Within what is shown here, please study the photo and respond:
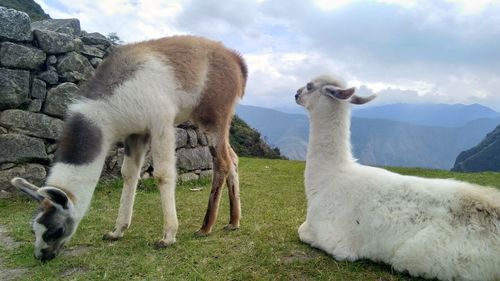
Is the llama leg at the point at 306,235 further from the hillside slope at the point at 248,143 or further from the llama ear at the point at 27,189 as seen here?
the hillside slope at the point at 248,143

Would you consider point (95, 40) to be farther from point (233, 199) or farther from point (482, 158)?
point (482, 158)

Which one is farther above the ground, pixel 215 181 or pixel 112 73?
pixel 112 73

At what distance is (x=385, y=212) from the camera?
3.43 m

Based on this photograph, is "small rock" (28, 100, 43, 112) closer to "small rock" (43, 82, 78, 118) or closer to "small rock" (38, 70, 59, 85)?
"small rock" (43, 82, 78, 118)

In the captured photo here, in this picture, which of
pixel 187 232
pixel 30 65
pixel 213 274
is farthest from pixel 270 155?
pixel 213 274

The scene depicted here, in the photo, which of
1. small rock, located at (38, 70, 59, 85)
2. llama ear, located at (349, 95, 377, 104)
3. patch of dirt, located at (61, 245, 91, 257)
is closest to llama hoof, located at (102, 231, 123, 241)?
patch of dirt, located at (61, 245, 91, 257)

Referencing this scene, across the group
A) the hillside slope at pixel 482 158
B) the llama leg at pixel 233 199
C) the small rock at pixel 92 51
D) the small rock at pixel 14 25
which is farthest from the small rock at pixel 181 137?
the hillside slope at pixel 482 158

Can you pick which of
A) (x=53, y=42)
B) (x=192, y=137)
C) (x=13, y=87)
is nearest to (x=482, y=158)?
(x=192, y=137)

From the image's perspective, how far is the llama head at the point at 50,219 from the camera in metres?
3.83

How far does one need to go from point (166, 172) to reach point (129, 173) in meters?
0.69

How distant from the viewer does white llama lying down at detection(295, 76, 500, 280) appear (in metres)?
3.02

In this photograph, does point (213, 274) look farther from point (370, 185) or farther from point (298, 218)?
point (298, 218)

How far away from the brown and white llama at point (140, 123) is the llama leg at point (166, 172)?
10mm

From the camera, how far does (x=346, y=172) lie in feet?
13.0
